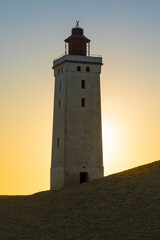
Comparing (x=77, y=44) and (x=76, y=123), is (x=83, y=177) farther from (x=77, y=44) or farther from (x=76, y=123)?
(x=77, y=44)

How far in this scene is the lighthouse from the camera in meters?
55.6

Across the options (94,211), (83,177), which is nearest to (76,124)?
(83,177)

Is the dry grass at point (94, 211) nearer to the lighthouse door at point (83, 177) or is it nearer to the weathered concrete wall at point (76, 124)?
the weathered concrete wall at point (76, 124)

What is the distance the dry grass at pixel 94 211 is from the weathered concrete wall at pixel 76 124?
505 centimetres

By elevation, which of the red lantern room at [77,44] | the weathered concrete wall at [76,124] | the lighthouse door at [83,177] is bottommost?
the lighthouse door at [83,177]

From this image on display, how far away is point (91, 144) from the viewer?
56.5m

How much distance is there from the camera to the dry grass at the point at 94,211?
1384 inches

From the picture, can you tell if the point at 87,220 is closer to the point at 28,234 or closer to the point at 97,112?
the point at 28,234

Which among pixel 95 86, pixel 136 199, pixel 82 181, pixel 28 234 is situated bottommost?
pixel 28 234

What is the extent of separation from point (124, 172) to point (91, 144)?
590 cm

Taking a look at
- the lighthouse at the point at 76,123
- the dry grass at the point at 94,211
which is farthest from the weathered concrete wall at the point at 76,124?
the dry grass at the point at 94,211

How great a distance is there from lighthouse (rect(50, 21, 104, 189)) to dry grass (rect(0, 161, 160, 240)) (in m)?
4.99

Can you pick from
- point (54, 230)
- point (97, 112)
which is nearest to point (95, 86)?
point (97, 112)

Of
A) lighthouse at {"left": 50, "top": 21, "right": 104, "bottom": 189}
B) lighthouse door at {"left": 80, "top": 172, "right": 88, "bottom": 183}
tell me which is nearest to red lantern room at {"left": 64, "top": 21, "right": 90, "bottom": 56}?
lighthouse at {"left": 50, "top": 21, "right": 104, "bottom": 189}
